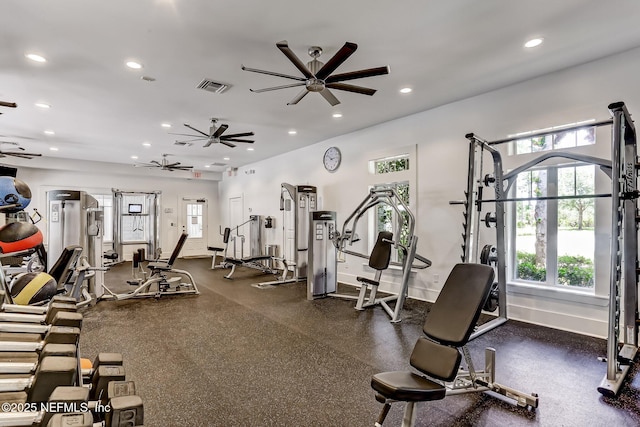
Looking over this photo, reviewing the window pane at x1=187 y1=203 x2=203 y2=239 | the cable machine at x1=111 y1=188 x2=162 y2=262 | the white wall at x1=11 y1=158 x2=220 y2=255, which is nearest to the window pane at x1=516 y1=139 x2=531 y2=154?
the cable machine at x1=111 y1=188 x2=162 y2=262

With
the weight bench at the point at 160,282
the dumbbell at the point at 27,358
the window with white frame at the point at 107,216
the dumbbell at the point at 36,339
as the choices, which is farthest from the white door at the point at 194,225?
the dumbbell at the point at 27,358

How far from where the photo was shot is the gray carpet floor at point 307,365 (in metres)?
2.19

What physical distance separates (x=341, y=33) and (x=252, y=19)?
81 centimetres

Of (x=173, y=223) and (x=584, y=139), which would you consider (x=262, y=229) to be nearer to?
(x=173, y=223)

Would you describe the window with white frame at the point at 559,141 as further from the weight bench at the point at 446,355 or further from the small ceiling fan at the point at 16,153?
the small ceiling fan at the point at 16,153

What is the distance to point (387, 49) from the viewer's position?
3348 millimetres

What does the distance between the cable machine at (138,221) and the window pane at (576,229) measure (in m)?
9.88

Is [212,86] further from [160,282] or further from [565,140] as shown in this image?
[565,140]

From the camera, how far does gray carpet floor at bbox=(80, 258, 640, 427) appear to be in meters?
2.19

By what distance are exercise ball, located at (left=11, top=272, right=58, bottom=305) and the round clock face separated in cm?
533

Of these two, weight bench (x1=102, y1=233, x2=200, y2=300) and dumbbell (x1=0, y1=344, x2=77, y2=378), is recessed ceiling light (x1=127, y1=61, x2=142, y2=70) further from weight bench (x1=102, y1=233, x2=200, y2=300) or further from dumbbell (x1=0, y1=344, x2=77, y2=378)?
dumbbell (x1=0, y1=344, x2=77, y2=378)

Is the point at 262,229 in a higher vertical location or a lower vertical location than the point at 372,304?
higher

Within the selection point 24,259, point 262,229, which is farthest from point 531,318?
point 24,259

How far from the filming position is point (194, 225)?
11.4m
